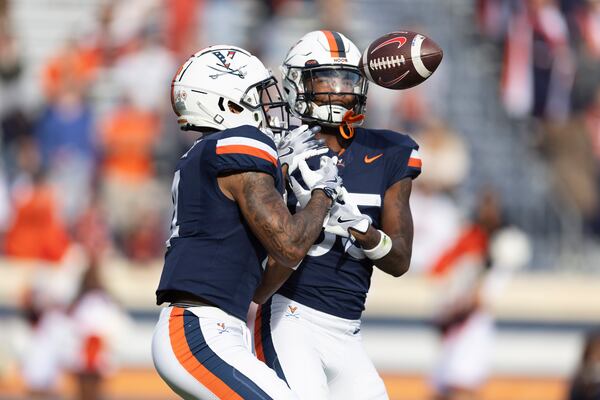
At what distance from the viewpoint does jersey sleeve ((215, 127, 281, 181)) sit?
4.68m

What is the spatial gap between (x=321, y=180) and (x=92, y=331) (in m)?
5.94

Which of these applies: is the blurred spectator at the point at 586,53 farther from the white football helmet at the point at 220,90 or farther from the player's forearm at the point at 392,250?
the white football helmet at the point at 220,90

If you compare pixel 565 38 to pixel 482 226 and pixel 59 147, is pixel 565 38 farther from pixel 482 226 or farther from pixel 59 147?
pixel 59 147

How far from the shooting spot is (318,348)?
5.23 m

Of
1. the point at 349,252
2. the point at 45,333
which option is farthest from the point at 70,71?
the point at 349,252

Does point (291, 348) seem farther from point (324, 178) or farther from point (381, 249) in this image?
point (324, 178)

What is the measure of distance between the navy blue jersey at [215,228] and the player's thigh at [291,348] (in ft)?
1.30

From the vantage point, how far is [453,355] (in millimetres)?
10578

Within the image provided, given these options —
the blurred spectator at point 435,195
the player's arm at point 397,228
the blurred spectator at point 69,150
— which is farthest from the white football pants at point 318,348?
the blurred spectator at point 69,150

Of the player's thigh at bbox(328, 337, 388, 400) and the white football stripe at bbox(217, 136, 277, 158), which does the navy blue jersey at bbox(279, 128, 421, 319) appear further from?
the white football stripe at bbox(217, 136, 277, 158)

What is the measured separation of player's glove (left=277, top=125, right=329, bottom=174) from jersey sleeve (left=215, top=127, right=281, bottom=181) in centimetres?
32

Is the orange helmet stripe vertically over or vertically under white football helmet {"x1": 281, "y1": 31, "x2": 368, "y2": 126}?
over

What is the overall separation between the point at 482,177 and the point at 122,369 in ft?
12.3

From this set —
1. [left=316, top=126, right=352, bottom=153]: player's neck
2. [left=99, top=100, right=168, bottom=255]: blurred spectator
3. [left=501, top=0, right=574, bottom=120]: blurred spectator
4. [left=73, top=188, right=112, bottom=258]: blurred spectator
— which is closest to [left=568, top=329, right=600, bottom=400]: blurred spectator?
[left=316, top=126, right=352, bottom=153]: player's neck
